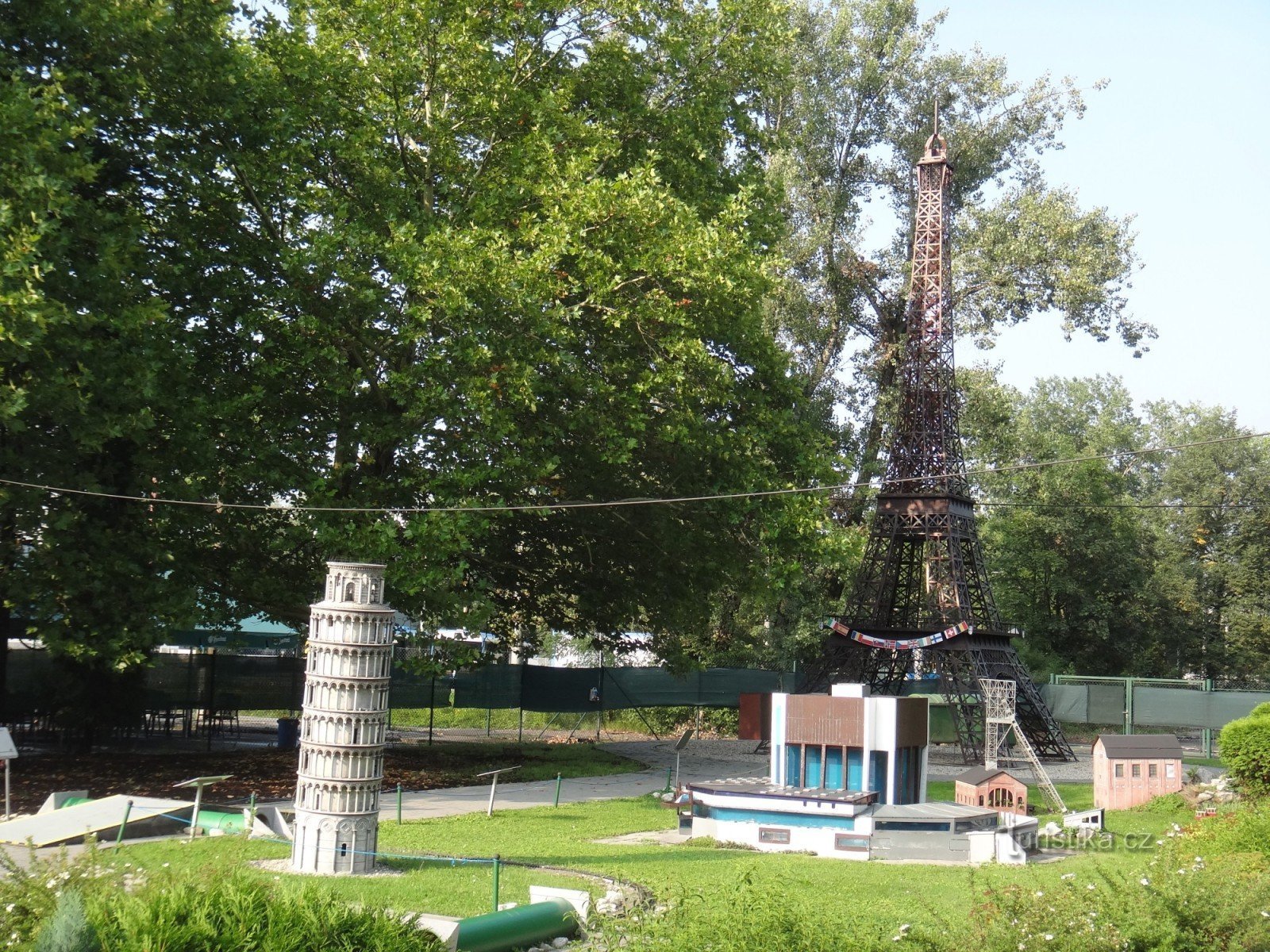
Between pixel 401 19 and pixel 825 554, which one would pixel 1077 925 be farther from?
pixel 401 19

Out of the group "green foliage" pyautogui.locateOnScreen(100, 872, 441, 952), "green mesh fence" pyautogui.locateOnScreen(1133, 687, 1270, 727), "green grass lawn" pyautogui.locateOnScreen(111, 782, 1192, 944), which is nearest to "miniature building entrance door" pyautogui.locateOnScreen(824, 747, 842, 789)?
"green grass lawn" pyautogui.locateOnScreen(111, 782, 1192, 944)

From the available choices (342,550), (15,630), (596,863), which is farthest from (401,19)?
(15,630)

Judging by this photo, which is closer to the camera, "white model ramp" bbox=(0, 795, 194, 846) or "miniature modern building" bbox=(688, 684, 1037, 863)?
"white model ramp" bbox=(0, 795, 194, 846)

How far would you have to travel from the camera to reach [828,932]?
29.9ft

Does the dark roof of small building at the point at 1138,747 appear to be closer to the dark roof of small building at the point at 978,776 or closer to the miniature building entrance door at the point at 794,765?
the dark roof of small building at the point at 978,776

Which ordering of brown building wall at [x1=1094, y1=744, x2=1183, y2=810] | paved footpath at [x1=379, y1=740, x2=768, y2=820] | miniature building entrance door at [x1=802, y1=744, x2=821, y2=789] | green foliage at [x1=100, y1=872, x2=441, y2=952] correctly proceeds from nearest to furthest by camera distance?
green foliage at [x1=100, y1=872, x2=441, y2=952], miniature building entrance door at [x1=802, y1=744, x2=821, y2=789], paved footpath at [x1=379, y1=740, x2=768, y2=820], brown building wall at [x1=1094, y1=744, x2=1183, y2=810]

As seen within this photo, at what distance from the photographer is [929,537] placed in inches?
1358

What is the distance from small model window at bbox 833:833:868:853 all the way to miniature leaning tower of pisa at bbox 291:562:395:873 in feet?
21.5

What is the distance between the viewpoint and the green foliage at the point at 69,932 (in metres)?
8.14

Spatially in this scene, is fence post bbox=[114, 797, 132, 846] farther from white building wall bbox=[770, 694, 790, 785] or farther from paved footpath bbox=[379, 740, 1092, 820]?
white building wall bbox=[770, 694, 790, 785]

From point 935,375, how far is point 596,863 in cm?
2292

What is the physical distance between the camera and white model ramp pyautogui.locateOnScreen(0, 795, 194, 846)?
14.7 metres

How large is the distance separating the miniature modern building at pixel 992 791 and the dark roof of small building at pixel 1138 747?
3.89 m

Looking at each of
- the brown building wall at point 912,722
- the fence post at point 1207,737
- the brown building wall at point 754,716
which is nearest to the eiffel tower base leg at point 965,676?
the fence post at point 1207,737
